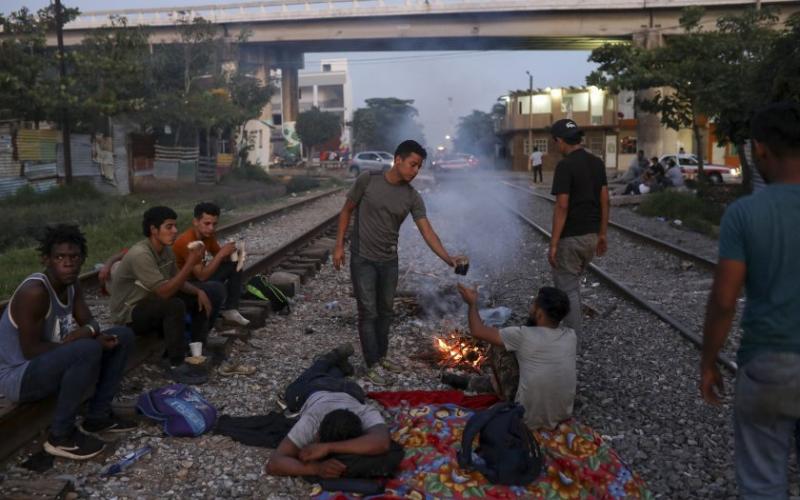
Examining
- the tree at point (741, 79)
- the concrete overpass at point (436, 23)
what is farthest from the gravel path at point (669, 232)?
the concrete overpass at point (436, 23)

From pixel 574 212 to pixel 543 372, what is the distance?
6.21 ft

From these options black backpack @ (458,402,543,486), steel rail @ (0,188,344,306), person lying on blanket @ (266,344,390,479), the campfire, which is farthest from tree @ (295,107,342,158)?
black backpack @ (458,402,543,486)

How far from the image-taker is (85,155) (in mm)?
25469

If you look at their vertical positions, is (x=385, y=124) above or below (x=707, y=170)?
above

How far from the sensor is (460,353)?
6488 millimetres

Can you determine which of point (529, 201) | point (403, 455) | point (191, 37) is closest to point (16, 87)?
point (529, 201)

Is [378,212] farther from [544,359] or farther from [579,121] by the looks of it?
[579,121]

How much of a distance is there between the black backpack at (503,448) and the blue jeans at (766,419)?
1.33 metres

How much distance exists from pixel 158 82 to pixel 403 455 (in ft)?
118

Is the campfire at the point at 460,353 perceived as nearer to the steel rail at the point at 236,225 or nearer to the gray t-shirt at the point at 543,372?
the gray t-shirt at the point at 543,372

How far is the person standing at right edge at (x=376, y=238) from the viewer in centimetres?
607

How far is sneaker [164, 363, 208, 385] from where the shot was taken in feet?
18.9

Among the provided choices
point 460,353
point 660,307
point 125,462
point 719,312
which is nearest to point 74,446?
point 125,462

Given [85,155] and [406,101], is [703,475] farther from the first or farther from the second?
[406,101]
